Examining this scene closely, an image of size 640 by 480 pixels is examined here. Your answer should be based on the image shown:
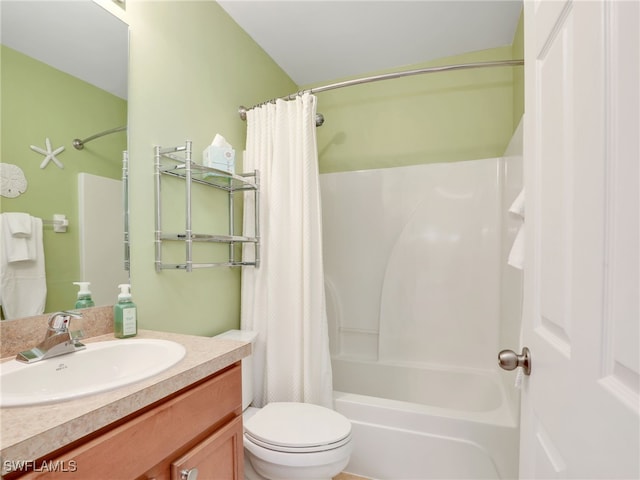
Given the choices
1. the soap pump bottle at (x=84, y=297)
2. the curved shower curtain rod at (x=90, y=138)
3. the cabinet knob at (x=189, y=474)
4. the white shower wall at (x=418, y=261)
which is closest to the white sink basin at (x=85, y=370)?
the soap pump bottle at (x=84, y=297)

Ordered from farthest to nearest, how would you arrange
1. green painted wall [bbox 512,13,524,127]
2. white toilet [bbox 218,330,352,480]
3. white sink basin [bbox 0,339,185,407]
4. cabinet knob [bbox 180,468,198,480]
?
green painted wall [bbox 512,13,524,127] → white toilet [bbox 218,330,352,480] → cabinet knob [bbox 180,468,198,480] → white sink basin [bbox 0,339,185,407]

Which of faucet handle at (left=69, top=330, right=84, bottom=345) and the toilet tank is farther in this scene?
the toilet tank

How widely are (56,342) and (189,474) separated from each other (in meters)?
0.51

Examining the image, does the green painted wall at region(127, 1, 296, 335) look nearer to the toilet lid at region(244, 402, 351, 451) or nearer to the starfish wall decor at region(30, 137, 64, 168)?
the starfish wall decor at region(30, 137, 64, 168)

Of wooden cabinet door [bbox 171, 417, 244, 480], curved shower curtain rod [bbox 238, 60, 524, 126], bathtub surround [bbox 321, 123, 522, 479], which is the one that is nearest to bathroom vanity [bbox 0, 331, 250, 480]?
wooden cabinet door [bbox 171, 417, 244, 480]

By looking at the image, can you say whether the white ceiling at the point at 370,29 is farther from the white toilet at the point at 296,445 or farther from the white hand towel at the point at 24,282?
the white toilet at the point at 296,445

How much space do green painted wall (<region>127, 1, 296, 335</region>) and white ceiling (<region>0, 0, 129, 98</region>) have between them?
65 mm

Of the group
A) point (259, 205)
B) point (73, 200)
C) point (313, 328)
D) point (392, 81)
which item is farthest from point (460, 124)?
point (73, 200)

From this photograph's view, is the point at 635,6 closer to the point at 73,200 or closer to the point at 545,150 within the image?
the point at 545,150

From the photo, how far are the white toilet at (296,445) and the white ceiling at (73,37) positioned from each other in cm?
142

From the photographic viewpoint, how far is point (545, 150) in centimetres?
65

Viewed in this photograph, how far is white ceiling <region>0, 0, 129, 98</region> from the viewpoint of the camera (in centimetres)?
90

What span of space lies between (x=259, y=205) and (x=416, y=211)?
3.80 feet

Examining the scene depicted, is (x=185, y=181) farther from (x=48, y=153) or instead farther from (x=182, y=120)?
(x=48, y=153)
